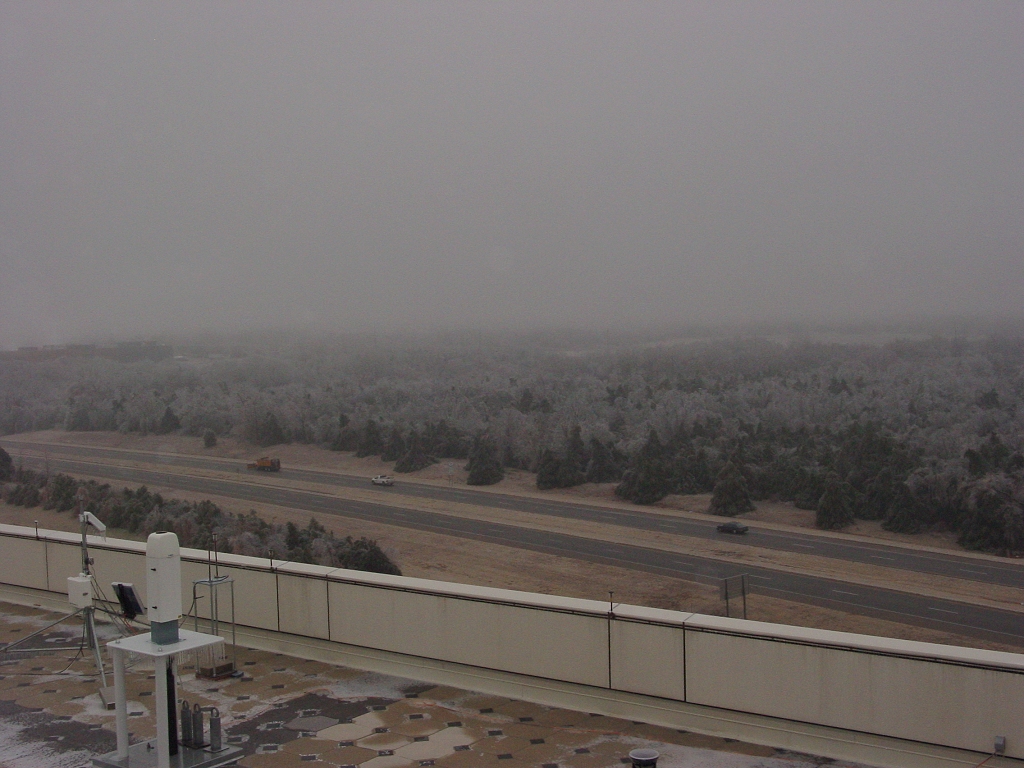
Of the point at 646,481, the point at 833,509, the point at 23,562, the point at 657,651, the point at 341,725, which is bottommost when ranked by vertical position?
the point at 833,509

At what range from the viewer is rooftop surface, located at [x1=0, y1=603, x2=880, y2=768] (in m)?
4.90

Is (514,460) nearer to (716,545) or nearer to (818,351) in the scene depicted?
(716,545)

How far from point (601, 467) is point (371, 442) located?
16.9 m

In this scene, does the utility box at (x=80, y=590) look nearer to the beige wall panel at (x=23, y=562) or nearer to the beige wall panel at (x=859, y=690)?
the beige wall panel at (x=23, y=562)

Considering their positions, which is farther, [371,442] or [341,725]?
[371,442]

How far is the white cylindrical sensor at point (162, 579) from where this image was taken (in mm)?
4301

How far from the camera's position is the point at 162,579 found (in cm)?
432

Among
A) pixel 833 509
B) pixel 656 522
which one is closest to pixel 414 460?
pixel 656 522

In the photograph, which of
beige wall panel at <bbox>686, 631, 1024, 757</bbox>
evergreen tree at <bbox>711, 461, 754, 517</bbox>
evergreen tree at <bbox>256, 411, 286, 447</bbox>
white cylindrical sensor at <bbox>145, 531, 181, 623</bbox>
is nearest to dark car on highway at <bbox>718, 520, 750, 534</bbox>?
evergreen tree at <bbox>711, 461, 754, 517</bbox>

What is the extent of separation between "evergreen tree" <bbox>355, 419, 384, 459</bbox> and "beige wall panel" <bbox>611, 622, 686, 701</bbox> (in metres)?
56.7

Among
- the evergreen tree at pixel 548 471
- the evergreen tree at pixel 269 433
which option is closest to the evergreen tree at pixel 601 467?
the evergreen tree at pixel 548 471

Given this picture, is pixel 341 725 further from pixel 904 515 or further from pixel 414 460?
pixel 414 460

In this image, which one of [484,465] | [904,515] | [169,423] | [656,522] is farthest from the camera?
[169,423]

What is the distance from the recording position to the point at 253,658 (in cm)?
678
